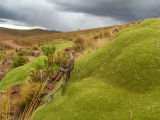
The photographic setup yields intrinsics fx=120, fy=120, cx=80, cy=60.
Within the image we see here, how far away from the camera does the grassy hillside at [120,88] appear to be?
1.83 meters

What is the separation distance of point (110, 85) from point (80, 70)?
112cm

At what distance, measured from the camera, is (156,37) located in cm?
281

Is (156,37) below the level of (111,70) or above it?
above

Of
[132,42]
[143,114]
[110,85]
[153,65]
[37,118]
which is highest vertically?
[132,42]

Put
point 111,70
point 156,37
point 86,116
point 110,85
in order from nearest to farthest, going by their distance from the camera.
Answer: point 86,116
point 110,85
point 111,70
point 156,37

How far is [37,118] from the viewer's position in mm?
2443

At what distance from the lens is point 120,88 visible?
221cm

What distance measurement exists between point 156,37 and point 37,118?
3.19 m

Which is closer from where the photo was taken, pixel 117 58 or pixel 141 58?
pixel 141 58

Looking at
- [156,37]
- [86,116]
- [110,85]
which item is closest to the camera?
[86,116]

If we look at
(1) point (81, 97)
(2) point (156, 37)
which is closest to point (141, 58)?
(2) point (156, 37)

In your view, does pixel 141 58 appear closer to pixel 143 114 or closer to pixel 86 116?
pixel 143 114

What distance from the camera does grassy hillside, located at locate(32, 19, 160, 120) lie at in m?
1.83

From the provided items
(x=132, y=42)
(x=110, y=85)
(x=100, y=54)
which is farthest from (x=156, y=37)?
(x=110, y=85)
